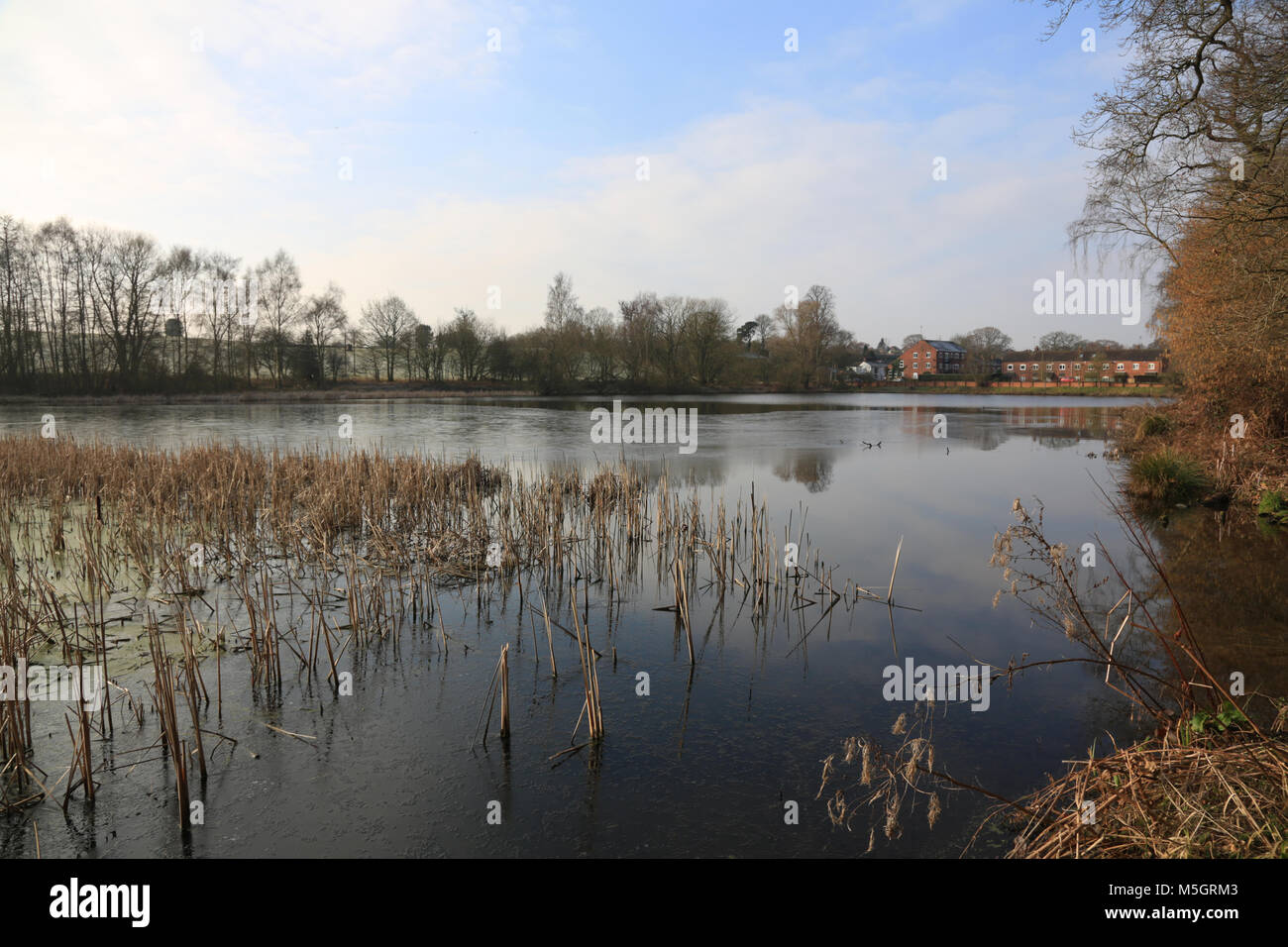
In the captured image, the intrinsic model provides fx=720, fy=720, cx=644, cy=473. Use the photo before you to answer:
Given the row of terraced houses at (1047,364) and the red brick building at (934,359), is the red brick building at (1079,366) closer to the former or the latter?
the row of terraced houses at (1047,364)

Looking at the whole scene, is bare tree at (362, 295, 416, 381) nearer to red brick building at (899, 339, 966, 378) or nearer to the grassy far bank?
the grassy far bank

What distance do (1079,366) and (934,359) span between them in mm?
27810

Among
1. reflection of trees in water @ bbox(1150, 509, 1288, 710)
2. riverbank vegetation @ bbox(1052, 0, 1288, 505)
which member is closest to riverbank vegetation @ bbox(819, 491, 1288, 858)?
reflection of trees in water @ bbox(1150, 509, 1288, 710)

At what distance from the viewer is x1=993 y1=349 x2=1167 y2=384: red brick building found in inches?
3046

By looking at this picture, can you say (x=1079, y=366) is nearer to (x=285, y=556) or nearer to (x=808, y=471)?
(x=808, y=471)

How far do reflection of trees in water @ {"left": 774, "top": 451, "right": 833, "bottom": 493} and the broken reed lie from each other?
3.79m

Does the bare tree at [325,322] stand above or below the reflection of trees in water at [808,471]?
above

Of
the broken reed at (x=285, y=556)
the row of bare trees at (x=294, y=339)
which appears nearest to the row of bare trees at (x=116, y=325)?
the row of bare trees at (x=294, y=339)

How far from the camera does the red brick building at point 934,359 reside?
111 metres

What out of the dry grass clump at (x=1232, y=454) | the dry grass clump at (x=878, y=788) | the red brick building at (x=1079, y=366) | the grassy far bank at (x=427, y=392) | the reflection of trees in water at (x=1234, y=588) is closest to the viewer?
the dry grass clump at (x=878, y=788)

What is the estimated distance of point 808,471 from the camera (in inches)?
707

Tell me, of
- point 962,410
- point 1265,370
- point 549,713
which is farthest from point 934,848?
point 962,410

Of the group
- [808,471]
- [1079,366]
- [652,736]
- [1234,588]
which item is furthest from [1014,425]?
[1079,366]

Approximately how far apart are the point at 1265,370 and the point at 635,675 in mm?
15573
